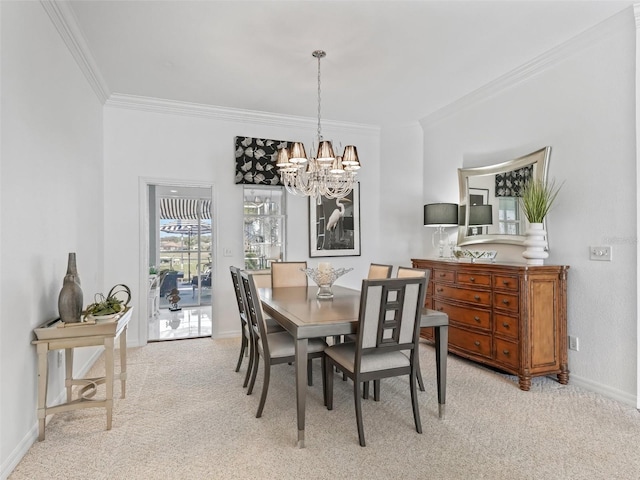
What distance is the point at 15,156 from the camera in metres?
2.14

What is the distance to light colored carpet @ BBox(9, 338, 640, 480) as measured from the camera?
205 cm

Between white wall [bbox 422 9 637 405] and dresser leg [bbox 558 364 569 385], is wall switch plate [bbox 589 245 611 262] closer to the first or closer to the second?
white wall [bbox 422 9 637 405]

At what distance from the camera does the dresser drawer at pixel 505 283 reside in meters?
3.23

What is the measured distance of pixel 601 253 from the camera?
306 cm

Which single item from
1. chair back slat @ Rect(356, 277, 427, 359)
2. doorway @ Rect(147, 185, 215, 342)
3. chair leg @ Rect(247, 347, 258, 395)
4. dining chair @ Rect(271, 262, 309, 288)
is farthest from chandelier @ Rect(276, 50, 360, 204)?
doorway @ Rect(147, 185, 215, 342)

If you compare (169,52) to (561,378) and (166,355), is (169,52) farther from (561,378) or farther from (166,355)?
(561,378)

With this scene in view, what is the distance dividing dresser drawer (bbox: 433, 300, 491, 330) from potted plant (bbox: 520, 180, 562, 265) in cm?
62

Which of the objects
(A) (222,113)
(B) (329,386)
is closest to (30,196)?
(B) (329,386)

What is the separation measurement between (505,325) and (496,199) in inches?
54.4

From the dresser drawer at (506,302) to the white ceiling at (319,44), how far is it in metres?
2.15

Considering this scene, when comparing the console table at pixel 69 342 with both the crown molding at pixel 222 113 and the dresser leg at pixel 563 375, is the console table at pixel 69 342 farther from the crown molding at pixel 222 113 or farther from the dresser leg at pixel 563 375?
the dresser leg at pixel 563 375

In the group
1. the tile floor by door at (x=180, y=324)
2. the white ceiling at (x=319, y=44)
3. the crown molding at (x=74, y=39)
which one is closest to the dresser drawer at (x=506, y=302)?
the white ceiling at (x=319, y=44)

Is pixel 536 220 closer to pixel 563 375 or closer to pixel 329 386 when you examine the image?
pixel 563 375

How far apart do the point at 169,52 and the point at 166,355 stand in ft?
9.85
